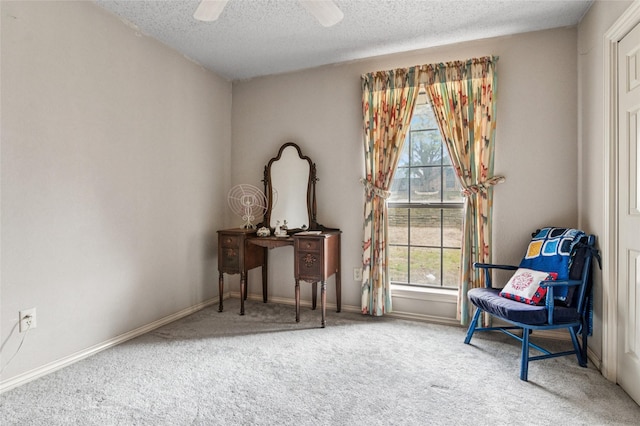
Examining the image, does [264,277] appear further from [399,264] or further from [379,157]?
[379,157]

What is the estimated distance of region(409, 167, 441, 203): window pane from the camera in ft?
10.5

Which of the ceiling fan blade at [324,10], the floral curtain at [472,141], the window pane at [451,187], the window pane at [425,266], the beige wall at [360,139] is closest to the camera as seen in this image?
the ceiling fan blade at [324,10]

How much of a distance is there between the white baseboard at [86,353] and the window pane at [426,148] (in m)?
2.68

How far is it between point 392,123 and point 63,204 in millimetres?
2686

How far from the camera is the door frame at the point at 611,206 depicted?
6.76 feet

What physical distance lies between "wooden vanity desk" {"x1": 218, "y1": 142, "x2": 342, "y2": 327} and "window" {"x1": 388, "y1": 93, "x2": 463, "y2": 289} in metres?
0.64

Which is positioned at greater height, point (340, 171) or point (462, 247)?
point (340, 171)

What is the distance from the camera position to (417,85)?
307cm

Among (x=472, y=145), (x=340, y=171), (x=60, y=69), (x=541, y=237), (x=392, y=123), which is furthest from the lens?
(x=340, y=171)

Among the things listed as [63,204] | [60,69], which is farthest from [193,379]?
[60,69]

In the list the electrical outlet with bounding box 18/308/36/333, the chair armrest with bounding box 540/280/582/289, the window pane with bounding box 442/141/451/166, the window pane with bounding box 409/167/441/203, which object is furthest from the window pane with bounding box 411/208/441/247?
the electrical outlet with bounding box 18/308/36/333

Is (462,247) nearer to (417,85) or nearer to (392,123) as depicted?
(392,123)

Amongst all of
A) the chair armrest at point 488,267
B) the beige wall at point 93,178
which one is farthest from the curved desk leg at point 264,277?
the chair armrest at point 488,267

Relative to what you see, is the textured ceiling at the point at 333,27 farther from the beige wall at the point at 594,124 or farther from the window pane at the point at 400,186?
the window pane at the point at 400,186
